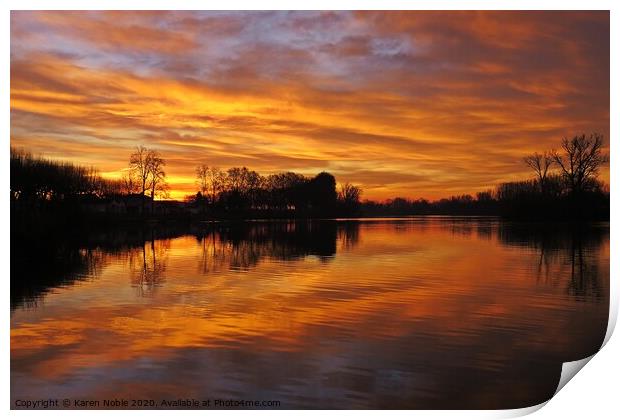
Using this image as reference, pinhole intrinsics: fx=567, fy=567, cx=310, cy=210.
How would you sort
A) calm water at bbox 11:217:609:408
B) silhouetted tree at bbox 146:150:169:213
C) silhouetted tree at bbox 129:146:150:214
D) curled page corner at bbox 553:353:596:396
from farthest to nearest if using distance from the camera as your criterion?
silhouetted tree at bbox 146:150:169:213 < silhouetted tree at bbox 129:146:150:214 < curled page corner at bbox 553:353:596:396 < calm water at bbox 11:217:609:408

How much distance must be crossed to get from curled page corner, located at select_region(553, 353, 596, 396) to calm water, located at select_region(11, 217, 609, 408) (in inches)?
4.0

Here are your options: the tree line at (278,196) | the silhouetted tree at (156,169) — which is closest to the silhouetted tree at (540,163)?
the silhouetted tree at (156,169)

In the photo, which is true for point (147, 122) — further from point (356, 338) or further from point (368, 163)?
point (356, 338)

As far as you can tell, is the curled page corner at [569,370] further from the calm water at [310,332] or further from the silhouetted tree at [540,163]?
the silhouetted tree at [540,163]

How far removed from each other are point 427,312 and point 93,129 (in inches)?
311

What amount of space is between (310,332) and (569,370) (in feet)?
11.2

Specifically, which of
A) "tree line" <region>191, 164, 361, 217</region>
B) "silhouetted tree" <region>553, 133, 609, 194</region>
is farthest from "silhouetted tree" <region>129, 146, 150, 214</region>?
"silhouetted tree" <region>553, 133, 609, 194</region>

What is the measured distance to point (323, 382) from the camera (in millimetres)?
6395

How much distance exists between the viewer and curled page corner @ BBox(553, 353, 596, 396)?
699cm

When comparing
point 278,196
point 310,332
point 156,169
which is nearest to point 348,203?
point 278,196

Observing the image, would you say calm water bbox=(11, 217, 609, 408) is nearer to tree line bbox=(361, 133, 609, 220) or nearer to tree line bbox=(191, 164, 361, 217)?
tree line bbox=(361, 133, 609, 220)

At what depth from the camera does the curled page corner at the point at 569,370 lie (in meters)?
6.99

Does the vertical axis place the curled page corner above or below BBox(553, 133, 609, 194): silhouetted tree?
below
